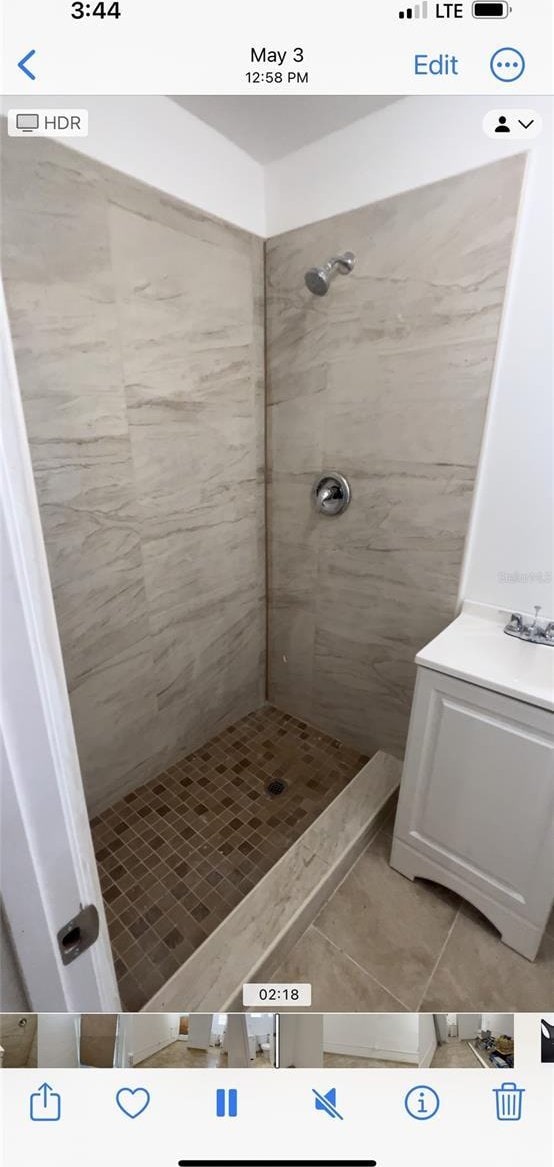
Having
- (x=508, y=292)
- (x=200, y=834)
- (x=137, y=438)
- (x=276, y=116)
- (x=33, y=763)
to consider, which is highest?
(x=276, y=116)

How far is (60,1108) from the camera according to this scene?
1.15 feet

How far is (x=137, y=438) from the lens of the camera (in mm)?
1045

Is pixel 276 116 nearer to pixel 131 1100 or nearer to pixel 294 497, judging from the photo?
pixel 294 497

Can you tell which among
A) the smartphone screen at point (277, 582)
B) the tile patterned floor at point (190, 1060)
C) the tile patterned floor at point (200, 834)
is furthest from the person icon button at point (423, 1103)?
the tile patterned floor at point (200, 834)

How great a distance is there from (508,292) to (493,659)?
0.71m

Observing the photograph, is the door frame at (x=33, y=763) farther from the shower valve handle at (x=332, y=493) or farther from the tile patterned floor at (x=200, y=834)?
the shower valve handle at (x=332, y=493)

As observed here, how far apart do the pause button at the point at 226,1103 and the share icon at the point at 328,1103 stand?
0.07 metres

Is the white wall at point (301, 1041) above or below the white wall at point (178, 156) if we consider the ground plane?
below

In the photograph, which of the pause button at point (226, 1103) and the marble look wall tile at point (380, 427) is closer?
the pause button at point (226, 1103)

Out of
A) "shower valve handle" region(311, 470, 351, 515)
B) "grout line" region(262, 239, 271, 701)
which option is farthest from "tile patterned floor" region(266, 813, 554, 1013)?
"shower valve handle" region(311, 470, 351, 515)

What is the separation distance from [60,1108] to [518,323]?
48.6 inches

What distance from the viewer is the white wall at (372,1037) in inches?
15.0

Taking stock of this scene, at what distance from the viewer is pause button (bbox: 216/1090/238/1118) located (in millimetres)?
362
